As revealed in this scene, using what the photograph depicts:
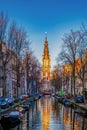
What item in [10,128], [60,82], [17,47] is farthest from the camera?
[60,82]

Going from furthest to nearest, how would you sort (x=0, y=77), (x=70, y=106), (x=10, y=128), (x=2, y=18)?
(x=0, y=77) → (x=70, y=106) → (x=2, y=18) → (x=10, y=128)

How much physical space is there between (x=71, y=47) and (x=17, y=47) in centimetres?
1455

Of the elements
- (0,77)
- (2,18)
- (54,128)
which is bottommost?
(54,128)

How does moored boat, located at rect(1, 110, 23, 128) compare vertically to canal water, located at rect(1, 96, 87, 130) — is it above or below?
above

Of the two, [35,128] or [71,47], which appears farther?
[71,47]

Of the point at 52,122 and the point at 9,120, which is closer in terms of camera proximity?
the point at 9,120

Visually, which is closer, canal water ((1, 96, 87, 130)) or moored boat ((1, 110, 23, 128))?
moored boat ((1, 110, 23, 128))

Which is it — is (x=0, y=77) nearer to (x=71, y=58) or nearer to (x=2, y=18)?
(x=71, y=58)

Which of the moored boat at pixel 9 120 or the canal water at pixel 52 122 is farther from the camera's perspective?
the canal water at pixel 52 122

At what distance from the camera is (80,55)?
8775 cm

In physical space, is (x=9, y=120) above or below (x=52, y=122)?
above

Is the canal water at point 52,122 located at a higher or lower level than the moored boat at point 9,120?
lower

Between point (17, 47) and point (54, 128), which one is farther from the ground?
point (17, 47)

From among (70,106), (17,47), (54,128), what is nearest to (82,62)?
(70,106)
